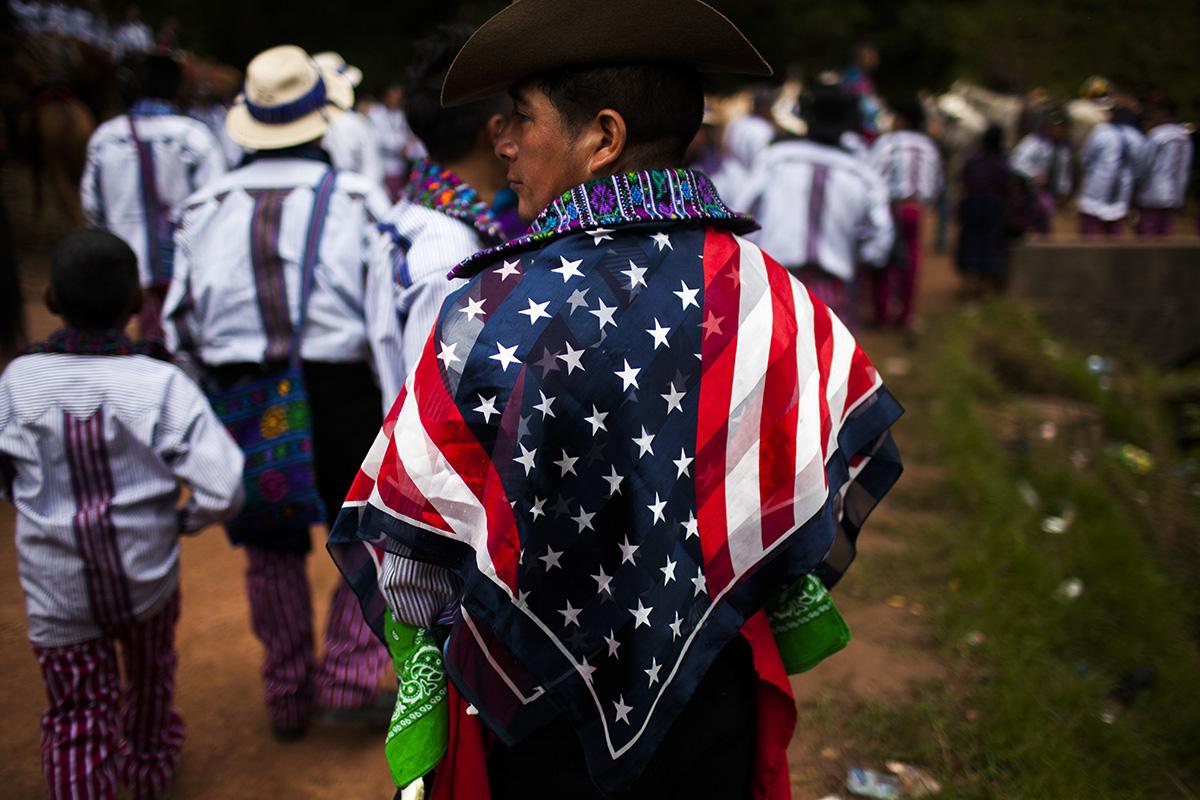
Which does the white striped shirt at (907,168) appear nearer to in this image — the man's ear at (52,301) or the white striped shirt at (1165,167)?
the white striped shirt at (1165,167)

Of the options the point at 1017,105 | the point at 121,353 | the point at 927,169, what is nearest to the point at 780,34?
the point at 1017,105

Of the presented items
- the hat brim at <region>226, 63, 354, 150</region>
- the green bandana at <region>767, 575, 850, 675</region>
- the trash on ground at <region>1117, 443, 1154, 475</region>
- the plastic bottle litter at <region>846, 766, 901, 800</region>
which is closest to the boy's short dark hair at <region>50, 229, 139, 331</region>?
the hat brim at <region>226, 63, 354, 150</region>

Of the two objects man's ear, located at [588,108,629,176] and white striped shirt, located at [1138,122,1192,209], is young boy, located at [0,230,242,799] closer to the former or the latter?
man's ear, located at [588,108,629,176]

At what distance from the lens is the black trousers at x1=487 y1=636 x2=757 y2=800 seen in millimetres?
1857

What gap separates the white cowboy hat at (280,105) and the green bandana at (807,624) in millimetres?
2358

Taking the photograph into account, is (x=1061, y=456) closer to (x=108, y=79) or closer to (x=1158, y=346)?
(x=1158, y=346)

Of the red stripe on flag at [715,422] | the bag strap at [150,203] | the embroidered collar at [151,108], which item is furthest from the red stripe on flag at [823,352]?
the embroidered collar at [151,108]

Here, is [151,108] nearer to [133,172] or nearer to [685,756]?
[133,172]

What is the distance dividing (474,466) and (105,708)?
1.89 meters

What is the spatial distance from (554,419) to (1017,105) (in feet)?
62.7

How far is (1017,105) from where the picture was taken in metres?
18.5

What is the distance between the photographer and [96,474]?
9.18 feet

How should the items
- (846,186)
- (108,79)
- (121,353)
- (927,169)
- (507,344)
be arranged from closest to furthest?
(507,344) < (121,353) < (846,186) < (927,169) < (108,79)

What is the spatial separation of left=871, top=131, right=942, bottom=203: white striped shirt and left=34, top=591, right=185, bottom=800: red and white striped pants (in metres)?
8.61
